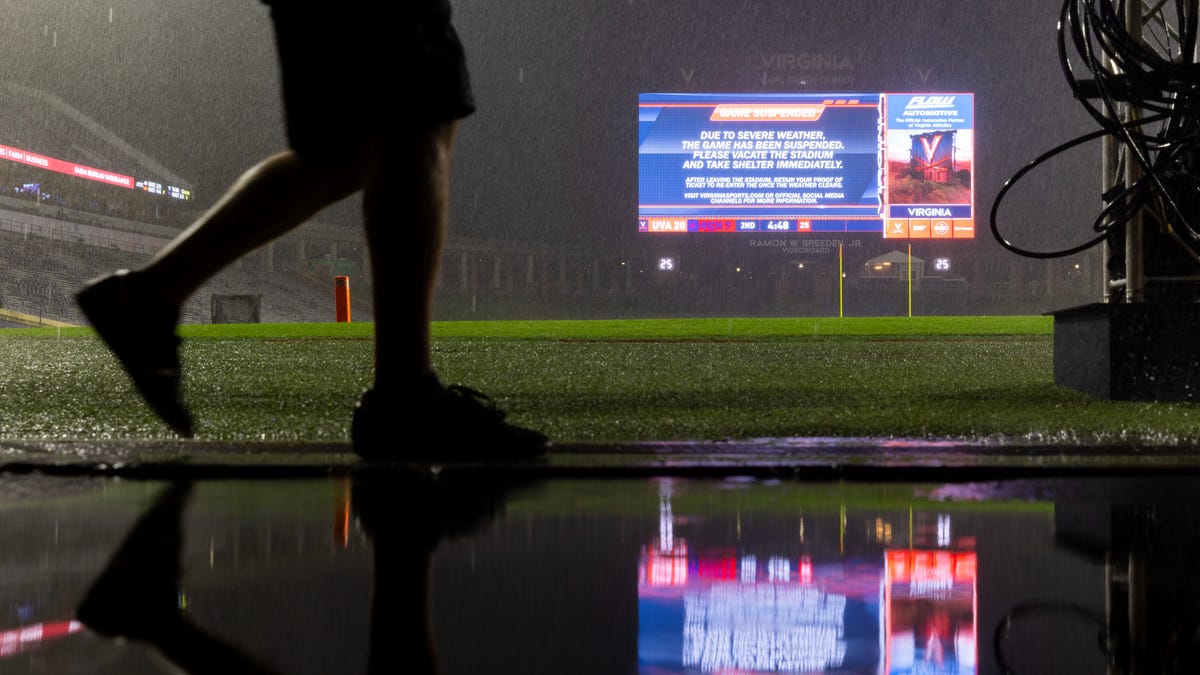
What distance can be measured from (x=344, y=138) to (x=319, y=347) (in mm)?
4750

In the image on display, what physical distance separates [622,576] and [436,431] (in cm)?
61

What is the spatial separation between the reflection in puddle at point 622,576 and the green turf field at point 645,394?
1.88 ft

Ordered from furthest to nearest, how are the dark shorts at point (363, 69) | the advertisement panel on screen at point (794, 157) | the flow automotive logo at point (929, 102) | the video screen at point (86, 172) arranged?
the video screen at point (86, 172)
the advertisement panel on screen at point (794, 157)
the flow automotive logo at point (929, 102)
the dark shorts at point (363, 69)

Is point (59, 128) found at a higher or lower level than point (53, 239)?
higher

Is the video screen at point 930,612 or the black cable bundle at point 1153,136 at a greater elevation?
the black cable bundle at point 1153,136

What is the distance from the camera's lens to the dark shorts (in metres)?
1.40

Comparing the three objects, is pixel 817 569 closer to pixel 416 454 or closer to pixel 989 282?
pixel 416 454

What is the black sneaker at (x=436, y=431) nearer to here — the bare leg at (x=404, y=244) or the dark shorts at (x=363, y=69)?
the bare leg at (x=404, y=244)

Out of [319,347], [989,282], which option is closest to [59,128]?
[989,282]

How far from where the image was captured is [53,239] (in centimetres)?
3850

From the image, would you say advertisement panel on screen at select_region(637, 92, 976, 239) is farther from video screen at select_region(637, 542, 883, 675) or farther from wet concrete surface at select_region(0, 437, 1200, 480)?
video screen at select_region(637, 542, 883, 675)

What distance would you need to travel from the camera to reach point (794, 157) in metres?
24.2

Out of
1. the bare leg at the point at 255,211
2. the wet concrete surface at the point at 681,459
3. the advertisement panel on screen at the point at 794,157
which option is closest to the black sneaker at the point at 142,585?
the wet concrete surface at the point at 681,459

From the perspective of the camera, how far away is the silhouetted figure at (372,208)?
1414mm
